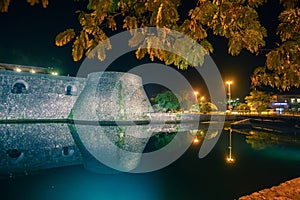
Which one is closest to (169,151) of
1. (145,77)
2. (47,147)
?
(47,147)

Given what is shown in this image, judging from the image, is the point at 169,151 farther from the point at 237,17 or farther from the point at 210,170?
the point at 237,17

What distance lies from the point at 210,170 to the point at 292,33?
192 inches

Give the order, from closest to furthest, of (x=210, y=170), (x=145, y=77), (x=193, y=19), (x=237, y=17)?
(x=237, y=17), (x=193, y=19), (x=210, y=170), (x=145, y=77)

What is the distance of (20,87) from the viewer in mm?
22750

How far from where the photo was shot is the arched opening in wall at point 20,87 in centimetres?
2232

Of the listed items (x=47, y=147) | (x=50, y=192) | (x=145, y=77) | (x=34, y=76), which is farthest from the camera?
(x=145, y=77)

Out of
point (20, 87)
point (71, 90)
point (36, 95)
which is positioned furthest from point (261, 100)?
point (20, 87)

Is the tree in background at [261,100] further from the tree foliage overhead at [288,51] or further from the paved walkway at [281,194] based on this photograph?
the tree foliage overhead at [288,51]

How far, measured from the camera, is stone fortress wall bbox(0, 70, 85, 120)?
2158 centimetres

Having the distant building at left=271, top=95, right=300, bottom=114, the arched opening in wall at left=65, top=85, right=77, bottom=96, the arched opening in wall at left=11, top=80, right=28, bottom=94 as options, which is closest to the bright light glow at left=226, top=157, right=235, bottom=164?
the arched opening in wall at left=65, top=85, right=77, bottom=96

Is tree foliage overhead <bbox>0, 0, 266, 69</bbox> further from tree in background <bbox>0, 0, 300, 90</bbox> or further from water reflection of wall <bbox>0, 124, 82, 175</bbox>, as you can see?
water reflection of wall <bbox>0, 124, 82, 175</bbox>

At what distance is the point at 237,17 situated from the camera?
2389 millimetres

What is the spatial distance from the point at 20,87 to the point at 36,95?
1587 millimetres

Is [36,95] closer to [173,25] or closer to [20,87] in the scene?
[20,87]
